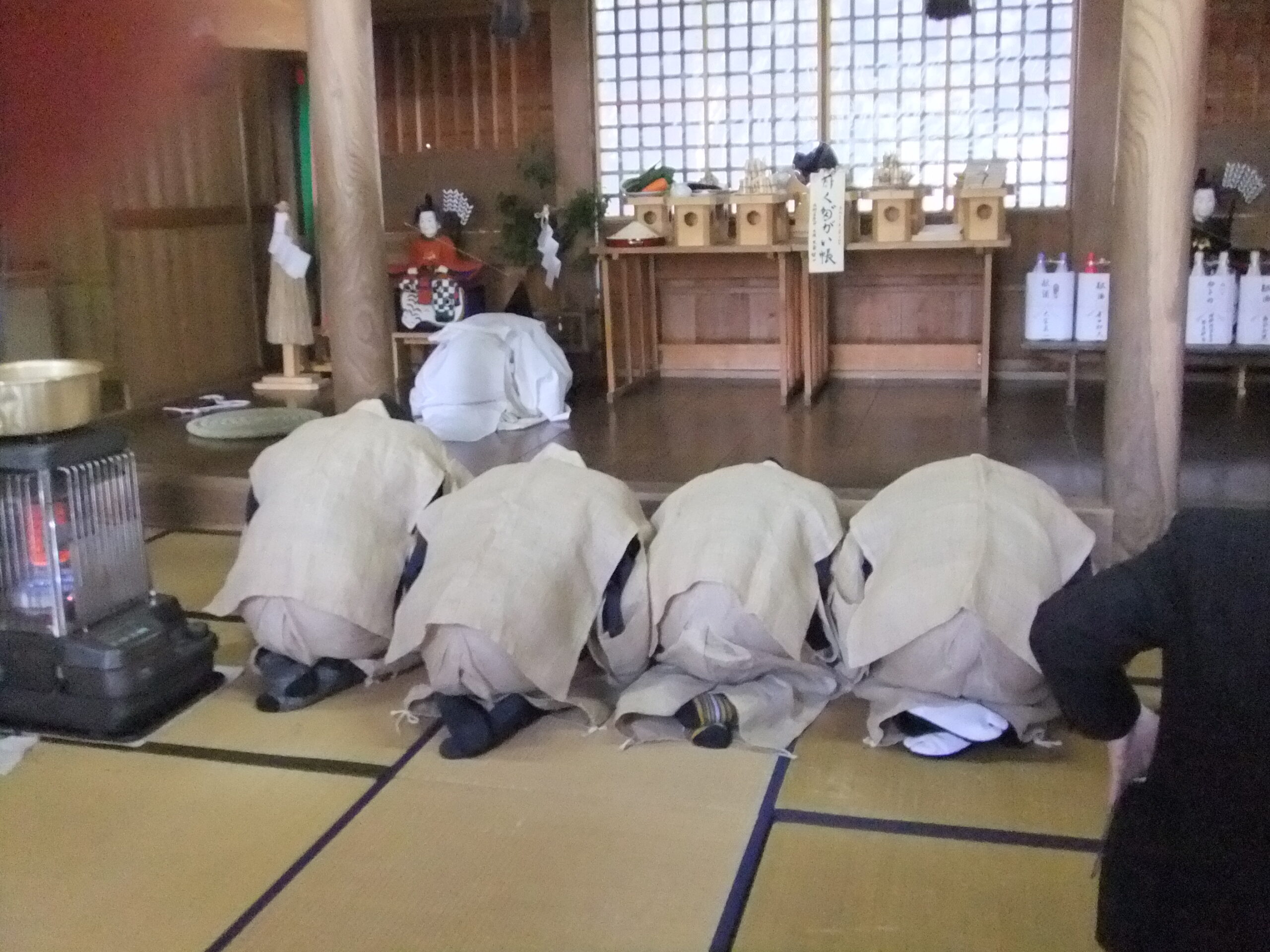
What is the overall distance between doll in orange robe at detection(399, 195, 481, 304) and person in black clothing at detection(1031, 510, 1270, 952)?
4500mm

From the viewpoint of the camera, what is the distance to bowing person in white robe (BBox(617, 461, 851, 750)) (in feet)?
7.91

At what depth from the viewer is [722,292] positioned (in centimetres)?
575

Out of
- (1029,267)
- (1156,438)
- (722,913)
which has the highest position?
(1029,267)

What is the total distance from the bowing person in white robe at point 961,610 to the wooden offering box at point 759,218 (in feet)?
8.75

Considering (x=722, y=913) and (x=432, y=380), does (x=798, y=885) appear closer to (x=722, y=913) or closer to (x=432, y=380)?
(x=722, y=913)

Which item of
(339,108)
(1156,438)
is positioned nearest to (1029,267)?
(1156,438)

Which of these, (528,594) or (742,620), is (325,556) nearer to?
(528,594)

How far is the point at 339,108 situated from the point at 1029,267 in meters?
3.23

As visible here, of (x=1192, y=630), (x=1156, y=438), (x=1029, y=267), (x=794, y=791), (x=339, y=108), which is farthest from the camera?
(x=1029, y=267)

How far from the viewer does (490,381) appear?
464 centimetres

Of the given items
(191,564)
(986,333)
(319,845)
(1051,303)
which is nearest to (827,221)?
(986,333)

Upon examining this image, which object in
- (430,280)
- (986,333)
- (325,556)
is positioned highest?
(430,280)

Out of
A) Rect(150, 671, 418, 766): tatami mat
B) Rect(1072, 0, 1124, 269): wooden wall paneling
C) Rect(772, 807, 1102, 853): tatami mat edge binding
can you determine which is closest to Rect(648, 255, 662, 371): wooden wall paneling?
Rect(1072, 0, 1124, 269): wooden wall paneling

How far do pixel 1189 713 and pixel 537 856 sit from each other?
1.13 metres
